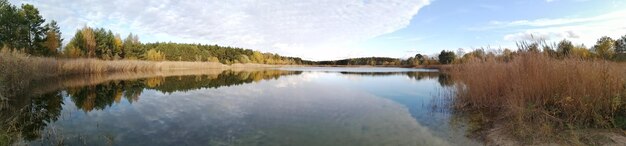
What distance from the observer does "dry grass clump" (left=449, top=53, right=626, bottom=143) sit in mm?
5305

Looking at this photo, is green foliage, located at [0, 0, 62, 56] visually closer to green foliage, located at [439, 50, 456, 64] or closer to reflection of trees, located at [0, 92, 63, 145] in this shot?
reflection of trees, located at [0, 92, 63, 145]

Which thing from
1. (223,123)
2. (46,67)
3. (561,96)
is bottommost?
(223,123)

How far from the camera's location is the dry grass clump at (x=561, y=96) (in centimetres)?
530

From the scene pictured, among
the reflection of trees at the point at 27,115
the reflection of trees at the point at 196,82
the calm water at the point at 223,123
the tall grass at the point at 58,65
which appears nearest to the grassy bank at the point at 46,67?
the tall grass at the point at 58,65

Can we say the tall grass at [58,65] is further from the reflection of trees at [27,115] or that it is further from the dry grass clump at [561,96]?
the dry grass clump at [561,96]

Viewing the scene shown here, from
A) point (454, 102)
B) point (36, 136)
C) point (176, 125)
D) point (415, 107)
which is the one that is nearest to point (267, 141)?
point (176, 125)

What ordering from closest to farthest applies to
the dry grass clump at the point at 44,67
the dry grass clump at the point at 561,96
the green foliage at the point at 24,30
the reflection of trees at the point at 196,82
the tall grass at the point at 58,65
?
the dry grass clump at the point at 561,96 → the dry grass clump at the point at 44,67 → the tall grass at the point at 58,65 → the reflection of trees at the point at 196,82 → the green foliage at the point at 24,30

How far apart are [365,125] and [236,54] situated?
300ft

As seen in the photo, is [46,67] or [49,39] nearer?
[46,67]

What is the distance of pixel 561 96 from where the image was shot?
5734mm

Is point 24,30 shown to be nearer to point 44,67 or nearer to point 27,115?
point 44,67

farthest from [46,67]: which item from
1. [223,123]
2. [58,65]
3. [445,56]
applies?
[445,56]

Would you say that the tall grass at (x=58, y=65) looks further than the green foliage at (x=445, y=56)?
No

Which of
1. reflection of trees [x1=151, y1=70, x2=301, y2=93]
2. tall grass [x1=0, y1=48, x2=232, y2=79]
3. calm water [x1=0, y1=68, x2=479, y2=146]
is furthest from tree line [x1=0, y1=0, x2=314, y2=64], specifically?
calm water [x1=0, y1=68, x2=479, y2=146]
